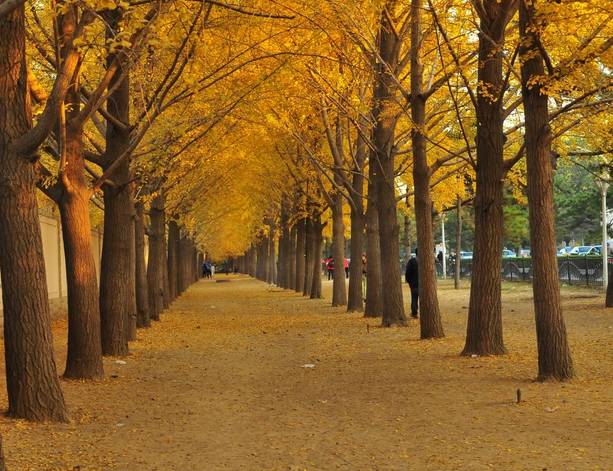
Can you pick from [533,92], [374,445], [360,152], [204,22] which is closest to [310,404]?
[374,445]

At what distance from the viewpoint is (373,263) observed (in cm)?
2169

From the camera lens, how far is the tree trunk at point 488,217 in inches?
491

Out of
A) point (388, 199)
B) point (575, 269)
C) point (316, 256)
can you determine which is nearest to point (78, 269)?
point (388, 199)

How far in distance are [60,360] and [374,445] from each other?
806 cm

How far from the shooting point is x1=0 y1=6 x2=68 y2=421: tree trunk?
808cm

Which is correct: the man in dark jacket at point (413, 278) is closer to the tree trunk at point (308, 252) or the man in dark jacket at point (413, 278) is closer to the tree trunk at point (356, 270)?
the tree trunk at point (356, 270)

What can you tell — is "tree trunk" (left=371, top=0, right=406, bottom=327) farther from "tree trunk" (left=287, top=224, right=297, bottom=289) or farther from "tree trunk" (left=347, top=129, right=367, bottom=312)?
"tree trunk" (left=287, top=224, right=297, bottom=289)

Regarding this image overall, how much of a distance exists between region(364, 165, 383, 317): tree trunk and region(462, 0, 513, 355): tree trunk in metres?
8.77

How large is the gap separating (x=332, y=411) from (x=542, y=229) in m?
3.42

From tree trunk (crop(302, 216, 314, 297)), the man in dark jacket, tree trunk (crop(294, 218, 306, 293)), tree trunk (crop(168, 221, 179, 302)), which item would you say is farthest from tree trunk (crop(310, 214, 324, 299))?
the man in dark jacket

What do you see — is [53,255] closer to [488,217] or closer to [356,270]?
[356,270]

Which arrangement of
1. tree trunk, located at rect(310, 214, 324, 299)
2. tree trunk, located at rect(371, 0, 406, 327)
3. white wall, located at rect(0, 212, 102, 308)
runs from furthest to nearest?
1. tree trunk, located at rect(310, 214, 324, 299)
2. white wall, located at rect(0, 212, 102, 308)
3. tree trunk, located at rect(371, 0, 406, 327)

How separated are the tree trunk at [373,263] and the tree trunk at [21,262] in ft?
45.4

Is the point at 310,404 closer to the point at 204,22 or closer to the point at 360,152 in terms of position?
the point at 204,22
